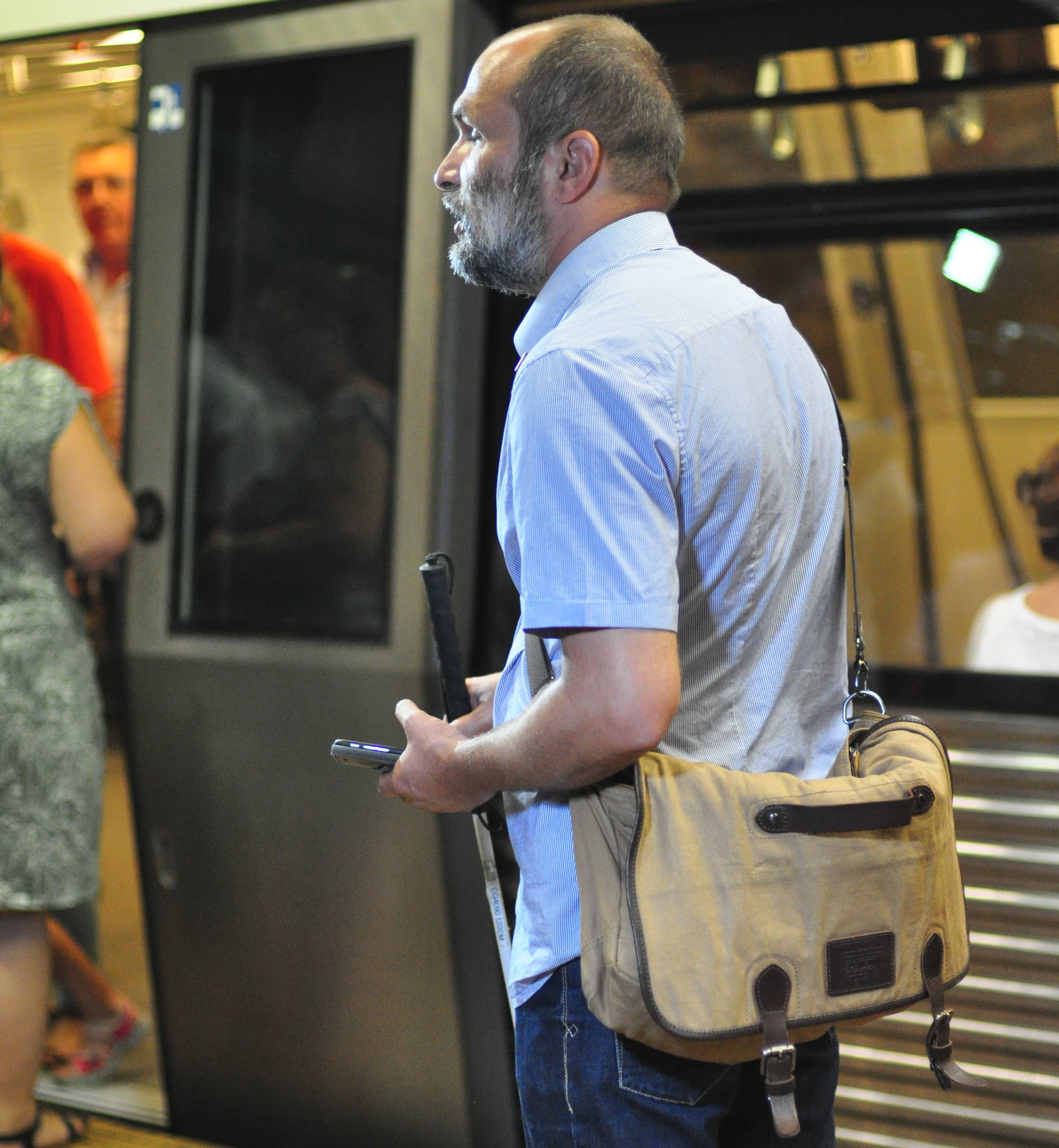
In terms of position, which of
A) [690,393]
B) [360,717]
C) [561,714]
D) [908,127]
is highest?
[908,127]

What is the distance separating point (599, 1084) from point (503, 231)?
0.89 m

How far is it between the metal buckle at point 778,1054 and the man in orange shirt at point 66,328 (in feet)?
9.97

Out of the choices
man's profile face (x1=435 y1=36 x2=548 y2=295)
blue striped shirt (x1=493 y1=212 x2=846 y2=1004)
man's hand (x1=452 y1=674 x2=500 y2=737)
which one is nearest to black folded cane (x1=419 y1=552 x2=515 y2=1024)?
man's hand (x1=452 y1=674 x2=500 y2=737)

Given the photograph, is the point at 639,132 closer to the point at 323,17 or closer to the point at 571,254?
the point at 571,254

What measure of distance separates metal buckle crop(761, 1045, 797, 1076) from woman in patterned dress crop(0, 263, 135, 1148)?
1.72 meters

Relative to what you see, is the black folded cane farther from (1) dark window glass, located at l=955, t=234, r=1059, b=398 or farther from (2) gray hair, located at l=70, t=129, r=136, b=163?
(2) gray hair, located at l=70, t=129, r=136, b=163

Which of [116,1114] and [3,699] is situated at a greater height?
[3,699]

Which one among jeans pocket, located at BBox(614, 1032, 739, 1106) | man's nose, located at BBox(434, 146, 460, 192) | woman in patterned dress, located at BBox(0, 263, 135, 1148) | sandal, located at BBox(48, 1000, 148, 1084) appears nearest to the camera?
jeans pocket, located at BBox(614, 1032, 739, 1106)

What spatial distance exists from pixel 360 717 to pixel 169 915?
0.70 meters

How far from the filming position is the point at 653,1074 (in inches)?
49.0

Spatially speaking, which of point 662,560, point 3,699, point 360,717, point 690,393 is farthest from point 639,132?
point 3,699

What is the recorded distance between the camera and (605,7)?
2.54m

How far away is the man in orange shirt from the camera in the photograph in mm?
3699

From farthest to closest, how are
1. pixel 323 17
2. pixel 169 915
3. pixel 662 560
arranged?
pixel 169 915, pixel 323 17, pixel 662 560
